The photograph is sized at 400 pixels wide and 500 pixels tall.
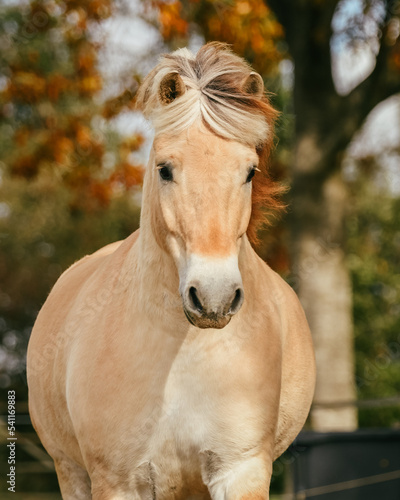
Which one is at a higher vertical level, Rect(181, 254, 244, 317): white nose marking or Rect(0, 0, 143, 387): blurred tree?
Rect(0, 0, 143, 387): blurred tree

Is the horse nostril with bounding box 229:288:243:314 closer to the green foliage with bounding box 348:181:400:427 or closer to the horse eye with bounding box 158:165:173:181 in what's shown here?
the horse eye with bounding box 158:165:173:181

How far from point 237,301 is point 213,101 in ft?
2.77

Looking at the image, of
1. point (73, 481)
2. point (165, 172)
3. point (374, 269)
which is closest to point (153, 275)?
point (165, 172)

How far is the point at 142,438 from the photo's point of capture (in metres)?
2.93

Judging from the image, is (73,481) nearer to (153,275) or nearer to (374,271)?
(153,275)

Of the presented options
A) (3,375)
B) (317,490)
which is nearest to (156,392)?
(317,490)

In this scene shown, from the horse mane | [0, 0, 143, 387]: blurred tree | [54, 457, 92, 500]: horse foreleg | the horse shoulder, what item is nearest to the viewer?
the horse mane

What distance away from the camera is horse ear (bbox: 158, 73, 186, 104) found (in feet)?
9.23

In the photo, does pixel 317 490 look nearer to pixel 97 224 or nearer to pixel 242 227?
pixel 242 227

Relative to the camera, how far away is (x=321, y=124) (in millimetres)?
8945

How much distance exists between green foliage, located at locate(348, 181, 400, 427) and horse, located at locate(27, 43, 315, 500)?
54.4 ft

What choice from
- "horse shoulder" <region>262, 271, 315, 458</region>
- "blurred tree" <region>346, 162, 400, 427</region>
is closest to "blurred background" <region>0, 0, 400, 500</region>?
"horse shoulder" <region>262, 271, 315, 458</region>

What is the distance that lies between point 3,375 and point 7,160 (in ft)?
20.5

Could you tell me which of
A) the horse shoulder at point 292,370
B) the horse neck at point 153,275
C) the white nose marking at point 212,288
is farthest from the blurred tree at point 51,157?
the white nose marking at point 212,288
